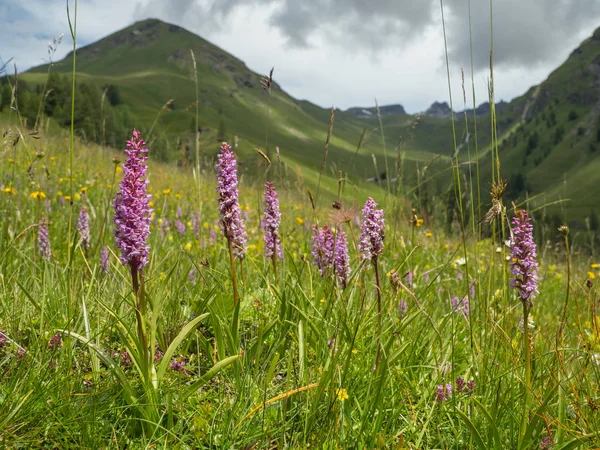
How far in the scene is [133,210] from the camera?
2029 millimetres

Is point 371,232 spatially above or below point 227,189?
below

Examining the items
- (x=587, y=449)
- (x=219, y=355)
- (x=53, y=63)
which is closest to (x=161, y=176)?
(x=53, y=63)

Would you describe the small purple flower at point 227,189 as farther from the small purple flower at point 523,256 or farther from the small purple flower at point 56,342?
the small purple flower at point 523,256

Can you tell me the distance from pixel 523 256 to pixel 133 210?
5.97ft

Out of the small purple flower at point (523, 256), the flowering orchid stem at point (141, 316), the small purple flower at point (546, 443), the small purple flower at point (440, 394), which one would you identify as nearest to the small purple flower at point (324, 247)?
the small purple flower at point (440, 394)

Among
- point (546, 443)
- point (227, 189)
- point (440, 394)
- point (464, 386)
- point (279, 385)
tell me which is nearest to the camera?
point (546, 443)

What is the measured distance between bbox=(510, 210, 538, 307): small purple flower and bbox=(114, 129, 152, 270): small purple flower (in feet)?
5.56

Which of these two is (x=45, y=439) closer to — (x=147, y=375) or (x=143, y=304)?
(x=147, y=375)

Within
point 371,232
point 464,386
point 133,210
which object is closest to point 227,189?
point 133,210

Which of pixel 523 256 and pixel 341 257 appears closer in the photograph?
pixel 523 256

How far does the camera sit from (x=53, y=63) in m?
3.31

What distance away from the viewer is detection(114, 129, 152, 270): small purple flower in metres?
2.00

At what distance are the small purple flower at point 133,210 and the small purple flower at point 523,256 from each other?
1696mm

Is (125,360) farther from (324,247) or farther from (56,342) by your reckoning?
(324,247)
